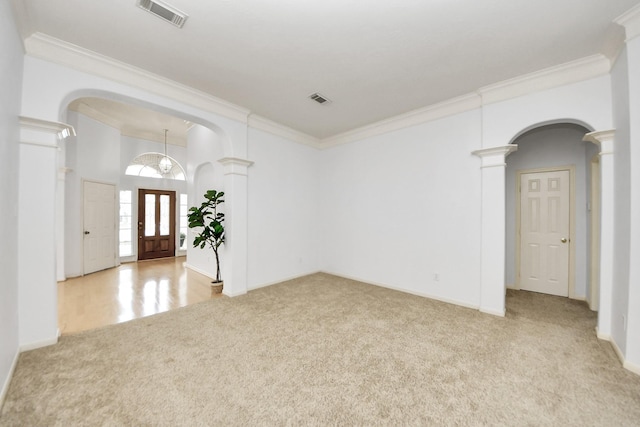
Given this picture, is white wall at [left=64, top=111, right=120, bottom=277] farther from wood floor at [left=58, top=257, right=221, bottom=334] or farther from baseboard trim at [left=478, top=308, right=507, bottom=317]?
baseboard trim at [left=478, top=308, right=507, bottom=317]

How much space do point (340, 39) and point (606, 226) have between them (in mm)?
3245

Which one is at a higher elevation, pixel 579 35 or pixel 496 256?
pixel 579 35

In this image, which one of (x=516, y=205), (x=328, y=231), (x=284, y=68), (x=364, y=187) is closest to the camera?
(x=284, y=68)

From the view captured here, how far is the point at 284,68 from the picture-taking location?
110 inches

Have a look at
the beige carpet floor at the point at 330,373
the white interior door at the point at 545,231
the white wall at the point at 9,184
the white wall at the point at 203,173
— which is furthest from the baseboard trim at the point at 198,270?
the white interior door at the point at 545,231

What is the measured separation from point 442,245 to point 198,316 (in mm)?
3550

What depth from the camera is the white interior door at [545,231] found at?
383 centimetres

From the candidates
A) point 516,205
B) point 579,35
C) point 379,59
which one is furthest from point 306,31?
point 516,205

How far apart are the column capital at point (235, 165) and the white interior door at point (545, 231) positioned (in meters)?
4.71

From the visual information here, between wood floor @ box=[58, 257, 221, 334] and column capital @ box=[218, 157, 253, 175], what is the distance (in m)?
2.01

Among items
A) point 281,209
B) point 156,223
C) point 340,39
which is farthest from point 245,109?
point 156,223

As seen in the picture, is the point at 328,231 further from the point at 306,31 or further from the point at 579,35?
the point at 579,35

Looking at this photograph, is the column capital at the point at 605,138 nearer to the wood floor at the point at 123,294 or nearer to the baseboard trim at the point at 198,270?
the wood floor at the point at 123,294

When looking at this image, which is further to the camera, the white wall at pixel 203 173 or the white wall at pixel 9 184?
the white wall at pixel 203 173
